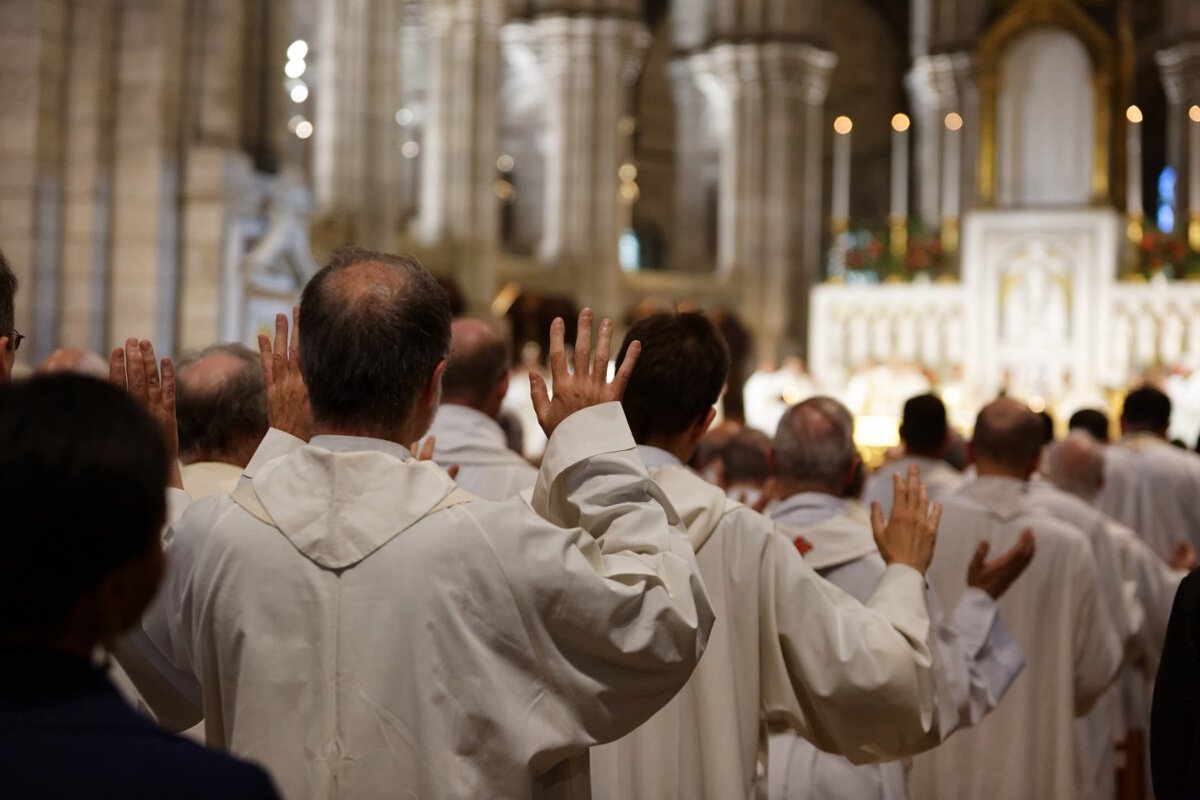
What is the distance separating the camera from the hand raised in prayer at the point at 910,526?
328cm

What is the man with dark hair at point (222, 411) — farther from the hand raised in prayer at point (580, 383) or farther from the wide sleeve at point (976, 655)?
the wide sleeve at point (976, 655)

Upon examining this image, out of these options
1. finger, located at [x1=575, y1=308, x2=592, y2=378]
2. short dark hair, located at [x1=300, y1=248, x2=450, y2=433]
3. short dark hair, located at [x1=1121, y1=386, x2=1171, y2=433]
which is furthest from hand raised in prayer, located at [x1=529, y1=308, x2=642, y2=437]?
short dark hair, located at [x1=1121, y1=386, x2=1171, y2=433]

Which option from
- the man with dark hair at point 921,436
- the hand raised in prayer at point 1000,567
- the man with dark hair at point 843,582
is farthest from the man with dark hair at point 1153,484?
the hand raised in prayer at point 1000,567

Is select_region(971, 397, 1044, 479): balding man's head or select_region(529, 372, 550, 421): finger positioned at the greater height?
select_region(529, 372, 550, 421): finger

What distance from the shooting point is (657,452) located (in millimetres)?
3373

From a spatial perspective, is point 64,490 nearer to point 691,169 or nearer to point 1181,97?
point 1181,97

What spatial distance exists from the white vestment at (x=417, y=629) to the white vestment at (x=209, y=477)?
3.48 ft

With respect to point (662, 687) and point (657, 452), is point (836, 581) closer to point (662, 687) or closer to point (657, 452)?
point (657, 452)

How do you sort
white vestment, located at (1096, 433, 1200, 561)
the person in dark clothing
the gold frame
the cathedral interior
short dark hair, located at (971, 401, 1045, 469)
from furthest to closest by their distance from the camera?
the gold frame → the cathedral interior → white vestment, located at (1096, 433, 1200, 561) → short dark hair, located at (971, 401, 1045, 469) → the person in dark clothing

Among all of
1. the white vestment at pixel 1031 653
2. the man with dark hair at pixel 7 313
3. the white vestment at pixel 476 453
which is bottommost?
the white vestment at pixel 1031 653

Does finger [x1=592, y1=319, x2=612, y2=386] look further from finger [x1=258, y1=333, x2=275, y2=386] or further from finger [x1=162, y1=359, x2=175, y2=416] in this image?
finger [x1=162, y1=359, x2=175, y2=416]

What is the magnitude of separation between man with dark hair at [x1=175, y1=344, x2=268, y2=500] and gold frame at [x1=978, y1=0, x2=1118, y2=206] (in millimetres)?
17736

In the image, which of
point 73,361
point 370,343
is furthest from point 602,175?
point 370,343

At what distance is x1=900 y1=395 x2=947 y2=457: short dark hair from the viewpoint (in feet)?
19.5
